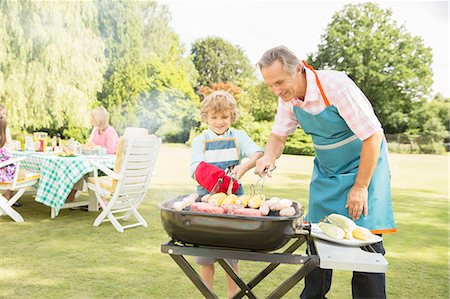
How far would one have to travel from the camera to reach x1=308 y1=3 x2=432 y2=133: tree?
30.0 m

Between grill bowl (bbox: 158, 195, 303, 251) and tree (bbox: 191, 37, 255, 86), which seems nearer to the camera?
grill bowl (bbox: 158, 195, 303, 251)

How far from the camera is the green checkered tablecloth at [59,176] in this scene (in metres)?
4.83

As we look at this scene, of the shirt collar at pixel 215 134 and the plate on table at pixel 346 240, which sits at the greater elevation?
the shirt collar at pixel 215 134

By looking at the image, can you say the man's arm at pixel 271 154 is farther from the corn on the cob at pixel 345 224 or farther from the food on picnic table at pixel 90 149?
the food on picnic table at pixel 90 149

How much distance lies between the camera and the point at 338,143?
201cm

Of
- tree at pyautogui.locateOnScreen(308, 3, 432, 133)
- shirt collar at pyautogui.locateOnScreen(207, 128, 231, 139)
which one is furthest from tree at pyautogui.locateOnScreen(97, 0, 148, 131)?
shirt collar at pyautogui.locateOnScreen(207, 128, 231, 139)

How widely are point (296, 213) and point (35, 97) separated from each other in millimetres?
11803

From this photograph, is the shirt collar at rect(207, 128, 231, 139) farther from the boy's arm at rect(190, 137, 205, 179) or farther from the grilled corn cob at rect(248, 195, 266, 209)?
the grilled corn cob at rect(248, 195, 266, 209)

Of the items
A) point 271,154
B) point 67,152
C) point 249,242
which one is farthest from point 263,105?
point 249,242

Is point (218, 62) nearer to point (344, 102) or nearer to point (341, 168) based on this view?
point (341, 168)

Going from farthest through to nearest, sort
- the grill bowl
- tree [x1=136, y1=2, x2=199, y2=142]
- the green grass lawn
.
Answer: tree [x1=136, y1=2, x2=199, y2=142]
the green grass lawn
the grill bowl

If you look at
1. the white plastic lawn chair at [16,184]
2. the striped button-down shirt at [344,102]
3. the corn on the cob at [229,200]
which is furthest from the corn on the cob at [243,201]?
the white plastic lawn chair at [16,184]

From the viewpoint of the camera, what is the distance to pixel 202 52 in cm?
3556

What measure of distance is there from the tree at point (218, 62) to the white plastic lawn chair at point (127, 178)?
29.5 m
